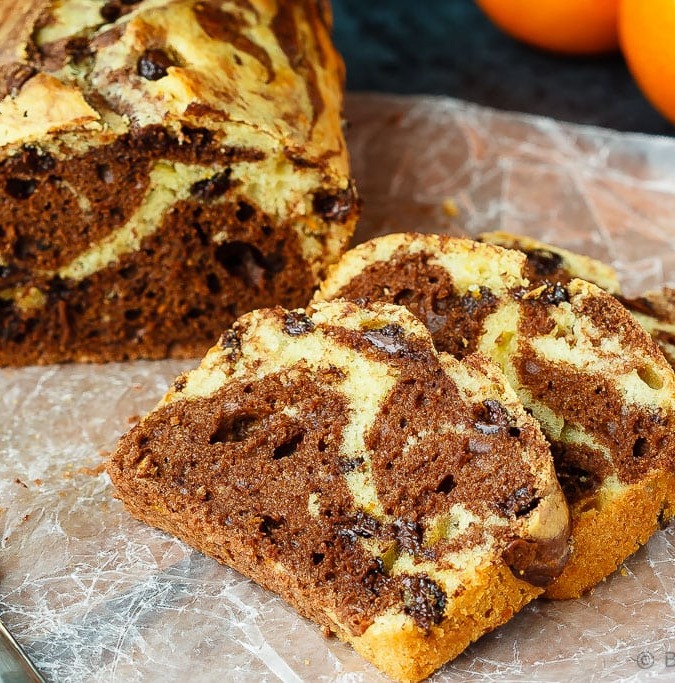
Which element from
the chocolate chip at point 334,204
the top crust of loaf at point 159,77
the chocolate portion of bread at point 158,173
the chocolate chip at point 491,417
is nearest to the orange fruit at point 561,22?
the chocolate portion of bread at point 158,173

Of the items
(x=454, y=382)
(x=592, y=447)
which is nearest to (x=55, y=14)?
(x=454, y=382)

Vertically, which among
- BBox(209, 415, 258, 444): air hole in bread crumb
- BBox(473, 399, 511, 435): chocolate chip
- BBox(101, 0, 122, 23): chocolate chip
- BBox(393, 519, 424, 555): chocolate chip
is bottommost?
BBox(393, 519, 424, 555): chocolate chip

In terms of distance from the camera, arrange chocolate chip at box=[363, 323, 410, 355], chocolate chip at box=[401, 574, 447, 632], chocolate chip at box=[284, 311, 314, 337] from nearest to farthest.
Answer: chocolate chip at box=[401, 574, 447, 632] → chocolate chip at box=[363, 323, 410, 355] → chocolate chip at box=[284, 311, 314, 337]

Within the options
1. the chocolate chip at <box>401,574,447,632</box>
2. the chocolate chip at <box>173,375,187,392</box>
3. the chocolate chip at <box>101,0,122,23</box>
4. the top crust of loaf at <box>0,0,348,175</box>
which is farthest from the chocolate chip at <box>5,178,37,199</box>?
the chocolate chip at <box>401,574,447,632</box>

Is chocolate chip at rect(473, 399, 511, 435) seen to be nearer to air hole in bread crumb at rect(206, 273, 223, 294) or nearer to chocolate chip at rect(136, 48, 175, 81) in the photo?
air hole in bread crumb at rect(206, 273, 223, 294)

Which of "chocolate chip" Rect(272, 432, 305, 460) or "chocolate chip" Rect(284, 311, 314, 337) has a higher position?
"chocolate chip" Rect(284, 311, 314, 337)

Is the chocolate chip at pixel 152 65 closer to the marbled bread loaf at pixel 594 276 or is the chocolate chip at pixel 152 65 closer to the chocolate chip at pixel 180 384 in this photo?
the chocolate chip at pixel 180 384

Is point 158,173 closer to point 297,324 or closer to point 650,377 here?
point 297,324
